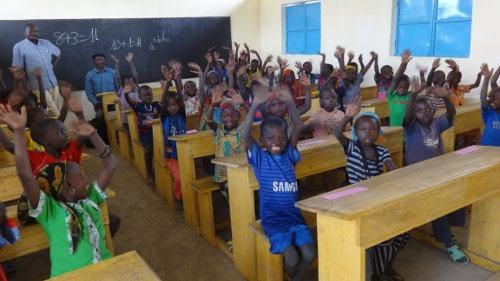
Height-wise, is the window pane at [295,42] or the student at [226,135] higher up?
the window pane at [295,42]

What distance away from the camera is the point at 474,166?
202cm

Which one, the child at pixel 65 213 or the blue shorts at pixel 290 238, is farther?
the blue shorts at pixel 290 238

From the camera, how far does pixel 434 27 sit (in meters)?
5.77

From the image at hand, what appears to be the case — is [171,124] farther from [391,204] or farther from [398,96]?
[391,204]

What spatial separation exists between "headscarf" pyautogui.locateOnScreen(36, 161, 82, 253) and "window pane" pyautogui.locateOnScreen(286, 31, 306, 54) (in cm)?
701

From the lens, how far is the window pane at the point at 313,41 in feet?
25.5

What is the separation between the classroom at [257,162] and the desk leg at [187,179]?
0.5 inches

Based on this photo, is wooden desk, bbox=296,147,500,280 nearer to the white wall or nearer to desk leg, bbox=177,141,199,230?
desk leg, bbox=177,141,199,230

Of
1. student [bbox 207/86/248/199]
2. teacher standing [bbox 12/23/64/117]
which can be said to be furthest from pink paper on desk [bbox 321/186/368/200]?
teacher standing [bbox 12/23/64/117]

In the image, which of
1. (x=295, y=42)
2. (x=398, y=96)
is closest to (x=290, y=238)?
(x=398, y=96)

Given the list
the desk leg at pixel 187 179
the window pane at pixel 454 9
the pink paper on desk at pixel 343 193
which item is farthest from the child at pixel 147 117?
the window pane at pixel 454 9

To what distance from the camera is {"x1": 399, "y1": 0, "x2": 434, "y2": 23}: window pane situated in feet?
19.0

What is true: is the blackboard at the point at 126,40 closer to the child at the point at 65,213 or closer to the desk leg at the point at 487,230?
the child at the point at 65,213

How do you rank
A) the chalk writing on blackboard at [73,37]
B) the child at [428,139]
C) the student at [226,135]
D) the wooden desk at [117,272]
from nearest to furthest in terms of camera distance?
the wooden desk at [117,272]
the child at [428,139]
the student at [226,135]
the chalk writing on blackboard at [73,37]
